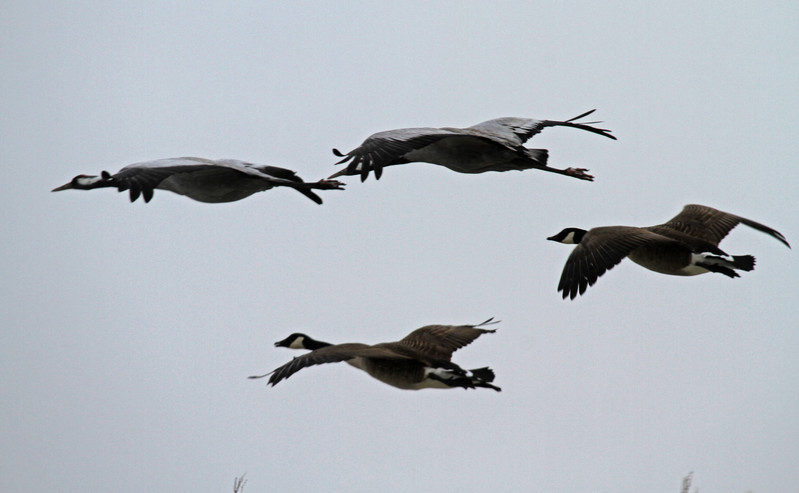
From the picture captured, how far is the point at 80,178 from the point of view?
655 inches

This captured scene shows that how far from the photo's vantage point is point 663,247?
15.4 metres

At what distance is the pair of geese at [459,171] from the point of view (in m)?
13.9

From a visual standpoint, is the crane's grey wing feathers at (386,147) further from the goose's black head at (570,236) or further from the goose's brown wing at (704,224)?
the goose's brown wing at (704,224)

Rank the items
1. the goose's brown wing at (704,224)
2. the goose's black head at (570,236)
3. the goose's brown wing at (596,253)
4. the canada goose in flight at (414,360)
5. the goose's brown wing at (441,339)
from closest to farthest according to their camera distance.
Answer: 1. the canada goose in flight at (414,360)
2. the goose's brown wing at (596,253)
3. the goose's brown wing at (441,339)
4. the goose's brown wing at (704,224)
5. the goose's black head at (570,236)

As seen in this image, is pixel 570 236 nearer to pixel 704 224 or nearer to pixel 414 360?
pixel 704 224

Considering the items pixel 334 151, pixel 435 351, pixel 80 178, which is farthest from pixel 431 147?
pixel 80 178

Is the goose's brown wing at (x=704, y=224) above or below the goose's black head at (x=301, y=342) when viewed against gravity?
above

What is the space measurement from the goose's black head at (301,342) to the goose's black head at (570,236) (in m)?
3.78

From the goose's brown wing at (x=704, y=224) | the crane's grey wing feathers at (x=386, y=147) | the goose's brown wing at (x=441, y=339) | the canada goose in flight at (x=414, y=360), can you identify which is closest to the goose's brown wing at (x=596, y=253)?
the goose's brown wing at (x=704, y=224)

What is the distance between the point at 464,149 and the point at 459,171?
0.39 m

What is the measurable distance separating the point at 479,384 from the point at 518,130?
203 inches

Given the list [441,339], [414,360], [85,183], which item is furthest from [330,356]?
[85,183]

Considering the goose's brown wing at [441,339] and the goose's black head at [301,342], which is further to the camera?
the goose's black head at [301,342]

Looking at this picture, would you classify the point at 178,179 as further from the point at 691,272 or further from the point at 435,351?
the point at 691,272
